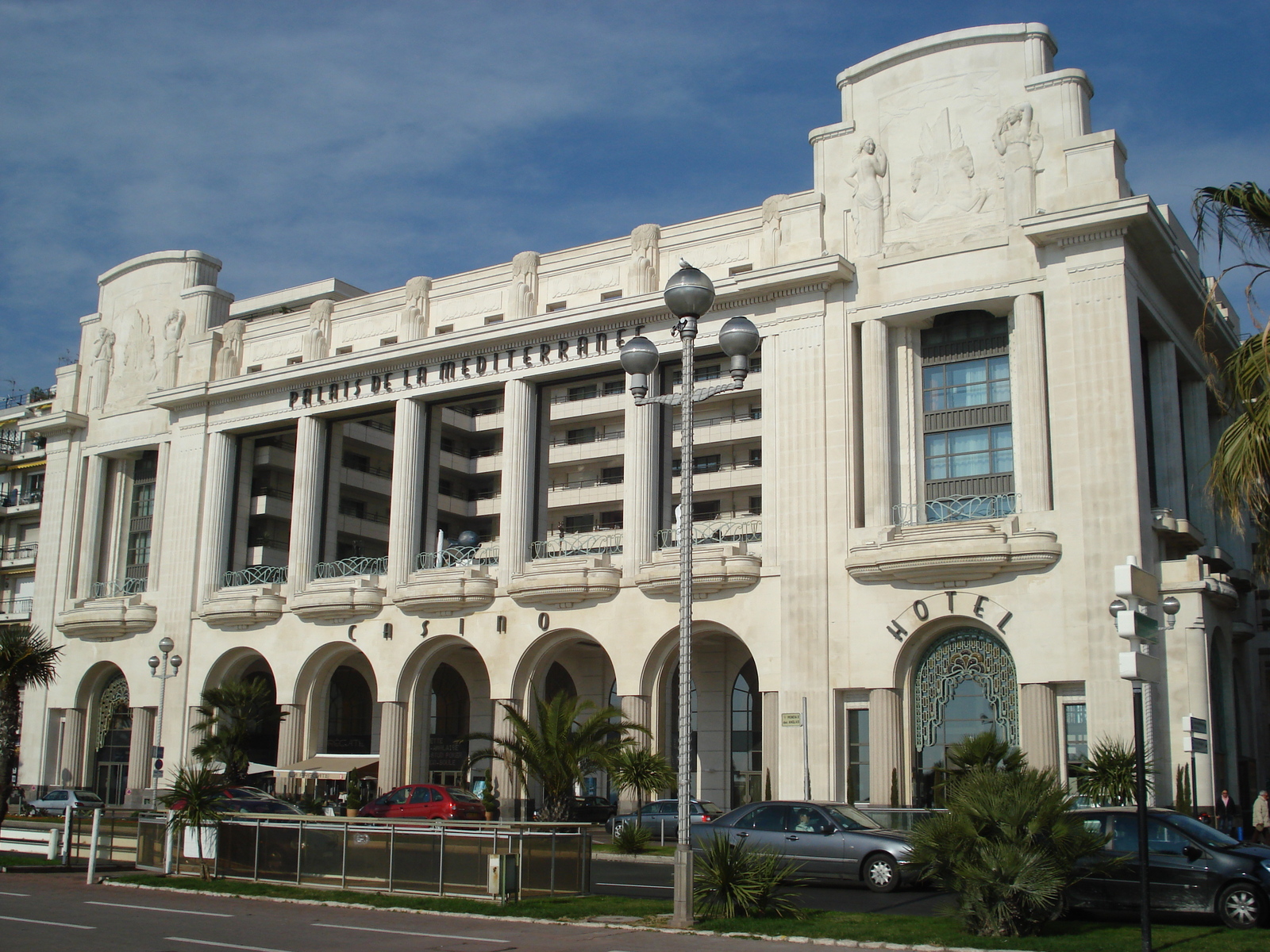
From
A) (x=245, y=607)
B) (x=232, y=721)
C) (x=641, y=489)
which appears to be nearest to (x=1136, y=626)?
(x=641, y=489)

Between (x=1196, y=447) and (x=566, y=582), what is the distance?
20634 mm

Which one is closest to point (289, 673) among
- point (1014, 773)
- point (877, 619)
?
point (877, 619)

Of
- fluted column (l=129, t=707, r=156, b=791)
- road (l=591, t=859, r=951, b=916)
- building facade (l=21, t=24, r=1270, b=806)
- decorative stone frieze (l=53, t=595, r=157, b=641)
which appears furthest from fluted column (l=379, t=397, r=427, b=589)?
road (l=591, t=859, r=951, b=916)

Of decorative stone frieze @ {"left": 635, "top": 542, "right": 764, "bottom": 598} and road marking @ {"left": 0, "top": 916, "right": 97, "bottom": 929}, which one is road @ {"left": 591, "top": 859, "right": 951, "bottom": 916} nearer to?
road marking @ {"left": 0, "top": 916, "right": 97, "bottom": 929}

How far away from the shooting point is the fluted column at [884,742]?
3303cm

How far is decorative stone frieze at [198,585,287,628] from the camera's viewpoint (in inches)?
1809

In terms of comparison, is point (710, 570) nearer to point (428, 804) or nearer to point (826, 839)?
point (428, 804)

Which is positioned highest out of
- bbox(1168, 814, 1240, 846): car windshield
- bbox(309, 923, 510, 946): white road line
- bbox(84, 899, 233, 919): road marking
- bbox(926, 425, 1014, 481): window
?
bbox(926, 425, 1014, 481): window

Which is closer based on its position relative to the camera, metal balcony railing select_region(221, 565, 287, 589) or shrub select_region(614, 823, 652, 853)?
shrub select_region(614, 823, 652, 853)

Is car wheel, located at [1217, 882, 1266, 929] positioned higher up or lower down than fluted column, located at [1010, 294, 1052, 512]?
lower down

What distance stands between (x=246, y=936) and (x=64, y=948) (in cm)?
206

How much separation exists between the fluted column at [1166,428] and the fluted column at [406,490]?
24.4 metres

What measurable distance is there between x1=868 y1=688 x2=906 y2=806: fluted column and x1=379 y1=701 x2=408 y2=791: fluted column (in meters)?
17.2

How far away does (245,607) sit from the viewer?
1810 inches
